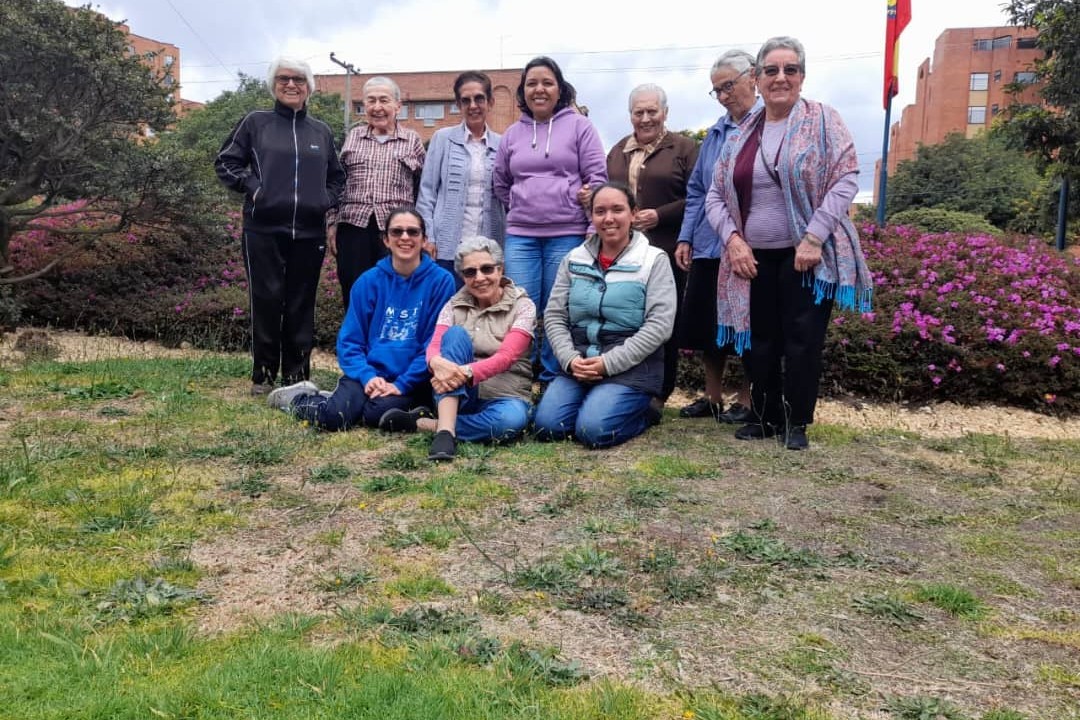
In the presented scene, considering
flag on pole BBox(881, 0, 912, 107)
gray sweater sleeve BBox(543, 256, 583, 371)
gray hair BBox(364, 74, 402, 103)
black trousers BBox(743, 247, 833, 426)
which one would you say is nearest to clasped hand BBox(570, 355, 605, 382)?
gray sweater sleeve BBox(543, 256, 583, 371)

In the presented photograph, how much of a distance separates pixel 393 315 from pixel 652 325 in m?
1.56

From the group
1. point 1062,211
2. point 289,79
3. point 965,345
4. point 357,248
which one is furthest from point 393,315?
point 1062,211

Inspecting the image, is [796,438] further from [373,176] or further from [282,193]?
[282,193]

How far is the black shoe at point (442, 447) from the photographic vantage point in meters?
4.35

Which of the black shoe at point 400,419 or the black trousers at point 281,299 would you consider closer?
the black shoe at point 400,419

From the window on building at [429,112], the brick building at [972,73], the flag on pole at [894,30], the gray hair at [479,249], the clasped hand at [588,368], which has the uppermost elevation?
the brick building at [972,73]

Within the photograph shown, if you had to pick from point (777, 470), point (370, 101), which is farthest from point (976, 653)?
point (370, 101)

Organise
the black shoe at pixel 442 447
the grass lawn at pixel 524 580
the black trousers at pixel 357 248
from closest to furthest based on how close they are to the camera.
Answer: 1. the grass lawn at pixel 524 580
2. the black shoe at pixel 442 447
3. the black trousers at pixel 357 248

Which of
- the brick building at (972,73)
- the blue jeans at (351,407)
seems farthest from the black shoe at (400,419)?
the brick building at (972,73)

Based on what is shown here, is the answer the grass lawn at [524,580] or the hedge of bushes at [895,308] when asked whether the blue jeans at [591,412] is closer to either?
the grass lawn at [524,580]

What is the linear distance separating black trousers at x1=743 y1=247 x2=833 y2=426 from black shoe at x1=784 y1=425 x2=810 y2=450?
0.12ft

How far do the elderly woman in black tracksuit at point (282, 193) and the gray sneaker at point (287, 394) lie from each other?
1.80 feet

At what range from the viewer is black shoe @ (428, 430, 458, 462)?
4352 millimetres

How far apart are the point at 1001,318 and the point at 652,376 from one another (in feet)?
14.1
